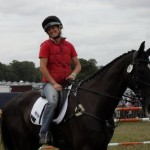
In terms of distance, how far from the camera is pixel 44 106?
706cm

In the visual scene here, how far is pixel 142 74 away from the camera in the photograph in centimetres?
600

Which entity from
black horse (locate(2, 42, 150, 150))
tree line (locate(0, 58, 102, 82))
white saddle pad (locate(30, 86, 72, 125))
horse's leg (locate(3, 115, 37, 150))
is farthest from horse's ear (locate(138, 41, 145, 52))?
tree line (locate(0, 58, 102, 82))

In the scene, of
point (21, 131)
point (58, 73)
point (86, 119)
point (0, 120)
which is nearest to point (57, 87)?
point (58, 73)

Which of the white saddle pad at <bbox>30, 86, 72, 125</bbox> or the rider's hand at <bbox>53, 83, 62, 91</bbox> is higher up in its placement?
the rider's hand at <bbox>53, 83, 62, 91</bbox>

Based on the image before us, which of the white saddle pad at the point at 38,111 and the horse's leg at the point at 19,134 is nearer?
the white saddle pad at the point at 38,111

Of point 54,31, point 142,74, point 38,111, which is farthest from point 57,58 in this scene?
point 142,74

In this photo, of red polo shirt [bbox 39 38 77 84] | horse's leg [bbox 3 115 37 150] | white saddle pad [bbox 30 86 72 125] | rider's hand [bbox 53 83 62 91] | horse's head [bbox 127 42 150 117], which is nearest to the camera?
horse's head [bbox 127 42 150 117]

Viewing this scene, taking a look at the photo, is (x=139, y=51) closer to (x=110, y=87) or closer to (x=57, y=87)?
(x=110, y=87)

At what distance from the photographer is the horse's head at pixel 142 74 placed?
5961 millimetres

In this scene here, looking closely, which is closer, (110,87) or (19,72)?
(110,87)

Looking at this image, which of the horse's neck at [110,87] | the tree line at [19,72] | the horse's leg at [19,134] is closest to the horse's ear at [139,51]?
the horse's neck at [110,87]

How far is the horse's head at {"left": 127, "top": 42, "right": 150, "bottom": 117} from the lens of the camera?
19.6 ft

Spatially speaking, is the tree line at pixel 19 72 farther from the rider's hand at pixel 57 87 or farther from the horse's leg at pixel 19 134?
the rider's hand at pixel 57 87

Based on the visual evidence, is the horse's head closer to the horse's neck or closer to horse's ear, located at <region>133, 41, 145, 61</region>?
horse's ear, located at <region>133, 41, 145, 61</region>
